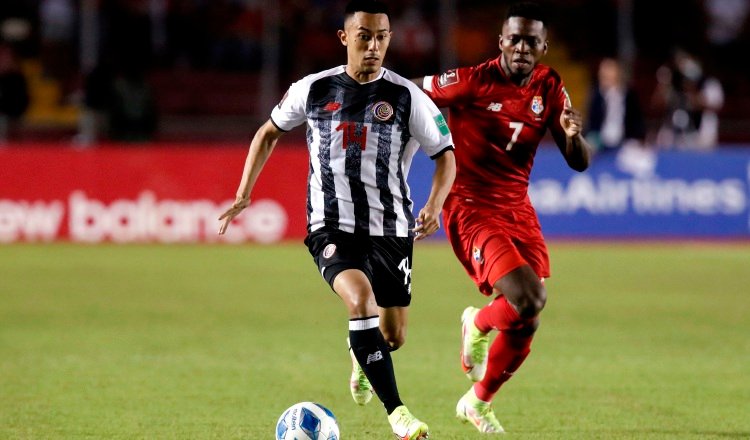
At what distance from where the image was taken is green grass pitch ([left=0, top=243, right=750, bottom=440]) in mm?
7051

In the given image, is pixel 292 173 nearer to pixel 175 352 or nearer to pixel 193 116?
pixel 193 116

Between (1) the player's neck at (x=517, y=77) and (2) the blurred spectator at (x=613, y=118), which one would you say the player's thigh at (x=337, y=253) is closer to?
(1) the player's neck at (x=517, y=77)

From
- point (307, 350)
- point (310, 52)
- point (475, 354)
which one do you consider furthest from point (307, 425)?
point (310, 52)

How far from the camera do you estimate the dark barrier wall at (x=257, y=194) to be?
18.2 metres

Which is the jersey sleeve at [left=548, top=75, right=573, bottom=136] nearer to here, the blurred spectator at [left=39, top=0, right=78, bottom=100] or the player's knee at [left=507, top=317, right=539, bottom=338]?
the player's knee at [left=507, top=317, right=539, bottom=338]

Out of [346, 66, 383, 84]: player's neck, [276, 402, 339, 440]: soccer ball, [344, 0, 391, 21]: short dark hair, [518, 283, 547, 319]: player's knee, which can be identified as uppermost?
[344, 0, 391, 21]: short dark hair

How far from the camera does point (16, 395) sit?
775cm

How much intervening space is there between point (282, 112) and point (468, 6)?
64.1ft

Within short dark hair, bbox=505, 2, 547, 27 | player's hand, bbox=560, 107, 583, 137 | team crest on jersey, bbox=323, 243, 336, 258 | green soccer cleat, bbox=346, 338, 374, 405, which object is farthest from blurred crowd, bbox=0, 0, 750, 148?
team crest on jersey, bbox=323, 243, 336, 258

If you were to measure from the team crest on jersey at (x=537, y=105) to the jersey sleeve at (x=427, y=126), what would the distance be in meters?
0.86

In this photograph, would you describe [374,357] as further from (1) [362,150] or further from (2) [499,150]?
(2) [499,150]

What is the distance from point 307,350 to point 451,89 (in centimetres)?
307

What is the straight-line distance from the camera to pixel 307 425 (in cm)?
608

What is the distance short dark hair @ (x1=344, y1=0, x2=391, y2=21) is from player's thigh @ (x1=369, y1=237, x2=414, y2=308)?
3.96 feet
